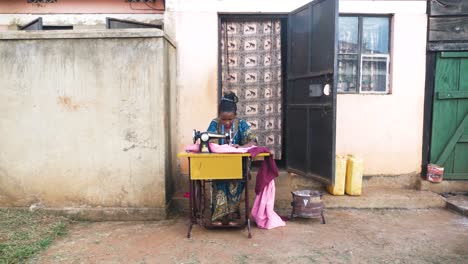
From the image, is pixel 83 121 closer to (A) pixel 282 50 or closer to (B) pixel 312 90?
(B) pixel 312 90

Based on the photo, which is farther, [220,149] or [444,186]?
[444,186]

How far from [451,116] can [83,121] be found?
218 inches

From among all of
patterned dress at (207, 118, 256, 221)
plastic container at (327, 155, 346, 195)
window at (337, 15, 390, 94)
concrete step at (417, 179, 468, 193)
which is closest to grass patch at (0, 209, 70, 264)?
patterned dress at (207, 118, 256, 221)

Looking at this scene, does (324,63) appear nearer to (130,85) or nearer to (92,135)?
(130,85)

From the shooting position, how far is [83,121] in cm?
498

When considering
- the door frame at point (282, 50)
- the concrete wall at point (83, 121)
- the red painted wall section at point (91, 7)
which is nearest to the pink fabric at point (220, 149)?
the concrete wall at point (83, 121)

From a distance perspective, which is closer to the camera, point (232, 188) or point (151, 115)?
point (232, 188)

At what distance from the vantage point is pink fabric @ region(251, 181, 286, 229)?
4.61 metres

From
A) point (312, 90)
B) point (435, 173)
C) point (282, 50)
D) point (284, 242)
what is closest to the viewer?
point (284, 242)

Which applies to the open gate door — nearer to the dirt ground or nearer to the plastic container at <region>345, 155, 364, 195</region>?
the plastic container at <region>345, 155, 364, 195</region>

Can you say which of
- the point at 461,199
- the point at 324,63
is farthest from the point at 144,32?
the point at 461,199

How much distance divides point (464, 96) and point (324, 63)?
257cm

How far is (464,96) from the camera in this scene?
5789mm

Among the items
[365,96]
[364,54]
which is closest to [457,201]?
[365,96]
